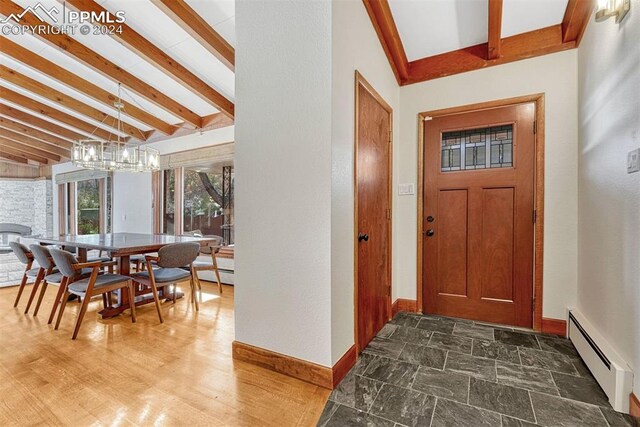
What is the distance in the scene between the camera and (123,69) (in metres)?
3.53

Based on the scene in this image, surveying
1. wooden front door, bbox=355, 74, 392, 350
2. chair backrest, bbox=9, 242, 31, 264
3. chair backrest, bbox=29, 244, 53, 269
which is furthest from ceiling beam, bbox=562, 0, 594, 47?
chair backrest, bbox=9, 242, 31, 264

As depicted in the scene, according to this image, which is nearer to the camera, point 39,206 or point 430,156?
point 430,156

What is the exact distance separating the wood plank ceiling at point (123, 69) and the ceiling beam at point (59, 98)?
0.04 feet

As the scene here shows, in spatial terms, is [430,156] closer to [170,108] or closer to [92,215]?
[170,108]

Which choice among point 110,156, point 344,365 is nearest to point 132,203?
point 110,156

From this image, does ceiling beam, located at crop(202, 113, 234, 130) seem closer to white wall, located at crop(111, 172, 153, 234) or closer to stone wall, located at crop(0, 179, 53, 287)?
white wall, located at crop(111, 172, 153, 234)

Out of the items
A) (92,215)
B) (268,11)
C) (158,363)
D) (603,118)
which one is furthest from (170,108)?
(603,118)

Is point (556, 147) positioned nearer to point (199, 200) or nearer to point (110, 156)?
point (110, 156)

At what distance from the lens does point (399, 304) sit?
9.72 feet

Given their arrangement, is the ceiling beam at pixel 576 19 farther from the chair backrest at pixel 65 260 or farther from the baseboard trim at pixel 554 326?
the chair backrest at pixel 65 260

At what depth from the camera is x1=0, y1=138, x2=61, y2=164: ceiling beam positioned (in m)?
6.48

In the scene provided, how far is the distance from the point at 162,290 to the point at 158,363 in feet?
5.67

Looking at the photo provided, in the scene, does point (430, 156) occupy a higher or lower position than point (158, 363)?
higher

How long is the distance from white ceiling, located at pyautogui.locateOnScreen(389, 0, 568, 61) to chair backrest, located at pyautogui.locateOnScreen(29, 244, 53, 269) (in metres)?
3.78
